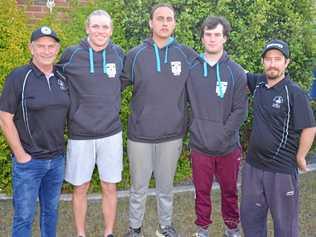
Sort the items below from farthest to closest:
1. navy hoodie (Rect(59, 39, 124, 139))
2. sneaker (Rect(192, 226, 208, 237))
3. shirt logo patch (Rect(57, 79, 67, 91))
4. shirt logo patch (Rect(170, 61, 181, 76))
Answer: sneaker (Rect(192, 226, 208, 237)) < shirt logo patch (Rect(170, 61, 181, 76)) < navy hoodie (Rect(59, 39, 124, 139)) < shirt logo patch (Rect(57, 79, 67, 91))

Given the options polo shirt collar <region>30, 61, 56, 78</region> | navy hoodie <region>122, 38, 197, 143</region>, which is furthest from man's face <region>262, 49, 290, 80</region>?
polo shirt collar <region>30, 61, 56, 78</region>

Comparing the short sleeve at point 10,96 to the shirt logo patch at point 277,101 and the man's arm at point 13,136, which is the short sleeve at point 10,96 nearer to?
the man's arm at point 13,136

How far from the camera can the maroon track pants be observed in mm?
4566

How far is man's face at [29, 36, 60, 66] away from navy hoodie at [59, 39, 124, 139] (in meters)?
0.32

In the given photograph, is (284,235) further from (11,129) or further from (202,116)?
(11,129)

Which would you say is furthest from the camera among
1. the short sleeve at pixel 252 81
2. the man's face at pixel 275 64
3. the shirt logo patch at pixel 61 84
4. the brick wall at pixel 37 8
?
the brick wall at pixel 37 8

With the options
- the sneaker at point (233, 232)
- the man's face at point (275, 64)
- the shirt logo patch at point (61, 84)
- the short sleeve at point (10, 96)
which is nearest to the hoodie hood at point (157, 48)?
the shirt logo patch at point (61, 84)

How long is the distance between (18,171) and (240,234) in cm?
221

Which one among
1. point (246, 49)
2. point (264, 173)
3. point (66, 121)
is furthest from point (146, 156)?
point (246, 49)

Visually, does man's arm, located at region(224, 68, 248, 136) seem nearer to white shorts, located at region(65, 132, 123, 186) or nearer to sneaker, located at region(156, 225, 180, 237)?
white shorts, located at region(65, 132, 123, 186)

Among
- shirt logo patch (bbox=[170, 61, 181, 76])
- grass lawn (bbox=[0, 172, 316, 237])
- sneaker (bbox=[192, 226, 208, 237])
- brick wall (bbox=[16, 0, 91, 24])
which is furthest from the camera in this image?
brick wall (bbox=[16, 0, 91, 24])

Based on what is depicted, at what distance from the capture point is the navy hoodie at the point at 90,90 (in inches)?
168

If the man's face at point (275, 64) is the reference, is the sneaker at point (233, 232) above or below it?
below

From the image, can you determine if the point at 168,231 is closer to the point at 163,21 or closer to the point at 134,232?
the point at 134,232
